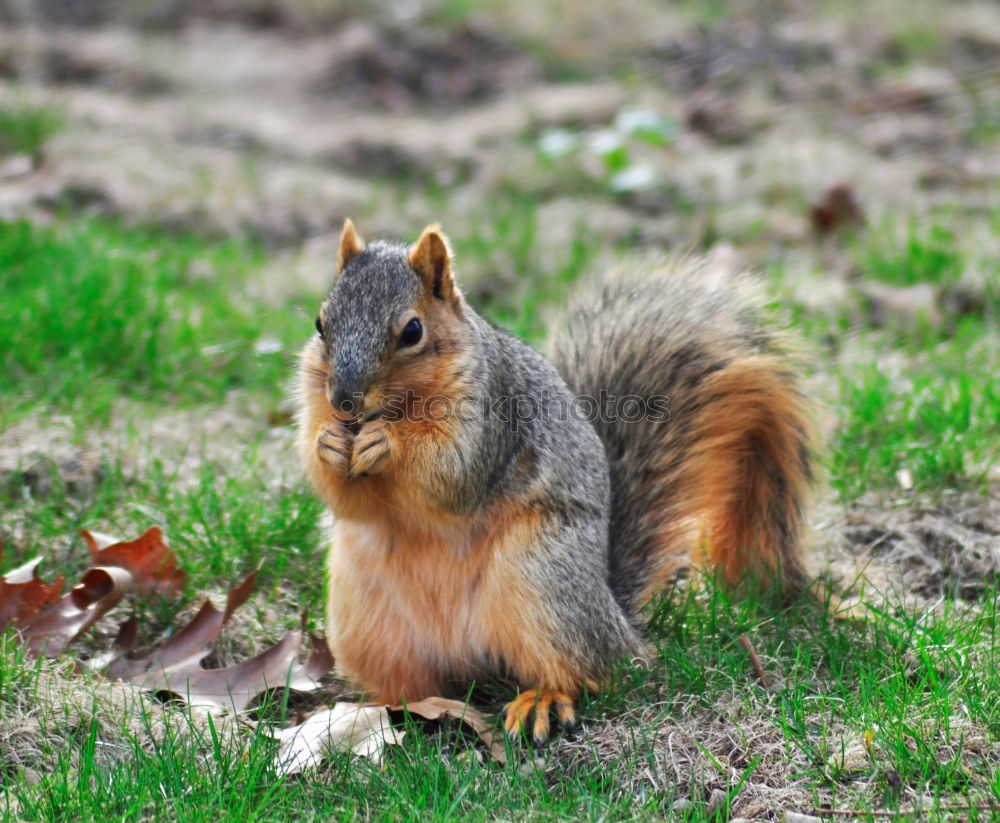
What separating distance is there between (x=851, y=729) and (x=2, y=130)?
11.6 ft

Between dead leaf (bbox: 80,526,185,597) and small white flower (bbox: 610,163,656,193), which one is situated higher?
small white flower (bbox: 610,163,656,193)

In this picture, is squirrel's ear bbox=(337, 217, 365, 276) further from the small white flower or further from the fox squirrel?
the small white flower

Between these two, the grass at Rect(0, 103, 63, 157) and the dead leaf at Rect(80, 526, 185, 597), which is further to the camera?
the grass at Rect(0, 103, 63, 157)

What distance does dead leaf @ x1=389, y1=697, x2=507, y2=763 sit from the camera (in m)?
1.79

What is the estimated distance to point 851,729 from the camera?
1.69 m

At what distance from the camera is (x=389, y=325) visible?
5.81 feet

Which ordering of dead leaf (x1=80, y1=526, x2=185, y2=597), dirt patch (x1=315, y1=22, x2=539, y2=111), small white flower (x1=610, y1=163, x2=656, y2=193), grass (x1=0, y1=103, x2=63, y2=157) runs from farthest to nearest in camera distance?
dirt patch (x1=315, y1=22, x2=539, y2=111) < small white flower (x1=610, y1=163, x2=656, y2=193) < grass (x1=0, y1=103, x2=63, y2=157) < dead leaf (x1=80, y1=526, x2=185, y2=597)

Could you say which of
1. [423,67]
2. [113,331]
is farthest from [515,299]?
[423,67]

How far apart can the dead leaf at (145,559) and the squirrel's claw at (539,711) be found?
678 mm

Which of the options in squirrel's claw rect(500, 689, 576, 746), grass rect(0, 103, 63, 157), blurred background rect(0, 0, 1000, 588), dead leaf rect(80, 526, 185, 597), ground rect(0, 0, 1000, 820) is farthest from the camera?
grass rect(0, 103, 63, 157)

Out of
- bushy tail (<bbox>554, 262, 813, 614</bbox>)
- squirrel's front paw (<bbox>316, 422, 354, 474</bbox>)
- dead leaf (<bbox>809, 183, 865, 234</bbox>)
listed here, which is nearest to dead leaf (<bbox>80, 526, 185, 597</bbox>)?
squirrel's front paw (<bbox>316, 422, 354, 474</bbox>)

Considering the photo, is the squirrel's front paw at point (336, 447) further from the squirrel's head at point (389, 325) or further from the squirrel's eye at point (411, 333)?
the squirrel's eye at point (411, 333)

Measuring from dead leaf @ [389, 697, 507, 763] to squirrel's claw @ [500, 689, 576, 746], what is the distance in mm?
26

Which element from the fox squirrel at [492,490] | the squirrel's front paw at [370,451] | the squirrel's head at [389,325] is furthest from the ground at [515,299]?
the squirrel's head at [389,325]
